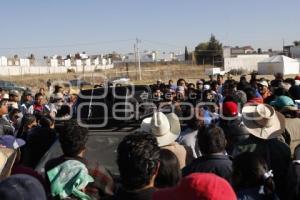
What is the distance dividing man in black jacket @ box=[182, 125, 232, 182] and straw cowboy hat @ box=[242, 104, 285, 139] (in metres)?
0.84

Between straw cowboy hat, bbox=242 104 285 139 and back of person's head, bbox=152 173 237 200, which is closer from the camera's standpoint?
back of person's head, bbox=152 173 237 200

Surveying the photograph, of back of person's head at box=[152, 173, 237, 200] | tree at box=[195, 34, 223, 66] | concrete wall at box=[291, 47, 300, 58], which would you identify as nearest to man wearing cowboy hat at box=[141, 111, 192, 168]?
back of person's head at box=[152, 173, 237, 200]

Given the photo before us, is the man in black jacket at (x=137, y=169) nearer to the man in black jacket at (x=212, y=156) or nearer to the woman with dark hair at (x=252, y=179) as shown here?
the woman with dark hair at (x=252, y=179)

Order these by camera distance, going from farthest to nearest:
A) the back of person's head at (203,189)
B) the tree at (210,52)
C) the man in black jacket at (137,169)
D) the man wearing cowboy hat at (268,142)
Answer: the tree at (210,52)
the man wearing cowboy hat at (268,142)
the man in black jacket at (137,169)
the back of person's head at (203,189)

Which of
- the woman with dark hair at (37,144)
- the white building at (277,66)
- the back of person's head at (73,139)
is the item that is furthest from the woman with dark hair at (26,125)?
the white building at (277,66)

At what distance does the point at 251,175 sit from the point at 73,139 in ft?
4.83

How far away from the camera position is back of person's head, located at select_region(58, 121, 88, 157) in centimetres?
393

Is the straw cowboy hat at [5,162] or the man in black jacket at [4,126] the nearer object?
the straw cowboy hat at [5,162]

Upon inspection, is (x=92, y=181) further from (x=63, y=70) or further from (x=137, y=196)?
(x=63, y=70)

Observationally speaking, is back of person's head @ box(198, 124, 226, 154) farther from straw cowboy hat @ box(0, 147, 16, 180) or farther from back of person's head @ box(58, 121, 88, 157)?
straw cowboy hat @ box(0, 147, 16, 180)

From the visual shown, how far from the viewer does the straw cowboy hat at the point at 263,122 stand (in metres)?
4.93

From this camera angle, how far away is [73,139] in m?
3.95

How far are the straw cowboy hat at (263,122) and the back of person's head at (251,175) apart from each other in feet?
4.59

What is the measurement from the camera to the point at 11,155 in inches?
136
